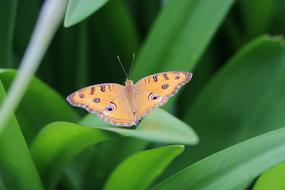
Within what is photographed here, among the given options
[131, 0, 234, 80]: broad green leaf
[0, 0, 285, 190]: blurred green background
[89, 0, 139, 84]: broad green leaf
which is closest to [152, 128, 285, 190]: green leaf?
[0, 0, 285, 190]: blurred green background

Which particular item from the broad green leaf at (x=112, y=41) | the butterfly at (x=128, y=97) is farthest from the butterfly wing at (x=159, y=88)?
the broad green leaf at (x=112, y=41)

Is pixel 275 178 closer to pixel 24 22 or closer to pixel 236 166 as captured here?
pixel 236 166

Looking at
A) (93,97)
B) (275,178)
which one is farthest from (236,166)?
(93,97)

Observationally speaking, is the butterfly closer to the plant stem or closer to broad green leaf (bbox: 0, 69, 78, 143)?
broad green leaf (bbox: 0, 69, 78, 143)

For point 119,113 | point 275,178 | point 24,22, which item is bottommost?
point 275,178

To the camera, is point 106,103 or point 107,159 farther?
point 107,159

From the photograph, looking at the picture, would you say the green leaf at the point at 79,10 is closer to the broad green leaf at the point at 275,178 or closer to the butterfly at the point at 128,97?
the butterfly at the point at 128,97

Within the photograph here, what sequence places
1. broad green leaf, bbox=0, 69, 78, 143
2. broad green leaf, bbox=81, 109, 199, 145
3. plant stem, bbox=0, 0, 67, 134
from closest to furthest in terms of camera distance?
plant stem, bbox=0, 0, 67, 134, broad green leaf, bbox=81, 109, 199, 145, broad green leaf, bbox=0, 69, 78, 143

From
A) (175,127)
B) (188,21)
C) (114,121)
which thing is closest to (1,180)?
(114,121)
